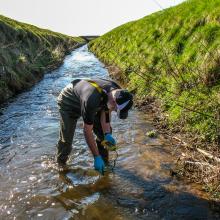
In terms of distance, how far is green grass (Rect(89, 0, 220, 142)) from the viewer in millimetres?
8545

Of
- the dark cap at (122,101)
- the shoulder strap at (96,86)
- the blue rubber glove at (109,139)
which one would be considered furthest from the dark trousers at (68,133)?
the dark cap at (122,101)

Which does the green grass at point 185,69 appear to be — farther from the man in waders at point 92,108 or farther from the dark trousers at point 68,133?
the dark trousers at point 68,133

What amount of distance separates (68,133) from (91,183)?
1.16 metres

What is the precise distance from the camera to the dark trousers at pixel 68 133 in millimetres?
7508

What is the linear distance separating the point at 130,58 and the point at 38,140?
31.3 feet

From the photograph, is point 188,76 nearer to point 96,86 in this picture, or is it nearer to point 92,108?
point 96,86

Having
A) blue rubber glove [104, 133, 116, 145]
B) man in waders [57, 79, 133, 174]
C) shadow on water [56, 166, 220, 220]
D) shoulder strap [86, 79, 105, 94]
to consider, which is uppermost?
shoulder strap [86, 79, 105, 94]

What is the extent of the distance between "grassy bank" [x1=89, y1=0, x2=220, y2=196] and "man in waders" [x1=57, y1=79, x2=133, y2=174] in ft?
3.87

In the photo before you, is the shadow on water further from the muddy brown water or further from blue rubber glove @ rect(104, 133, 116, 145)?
blue rubber glove @ rect(104, 133, 116, 145)

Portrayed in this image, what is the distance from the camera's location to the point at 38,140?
10.1 meters

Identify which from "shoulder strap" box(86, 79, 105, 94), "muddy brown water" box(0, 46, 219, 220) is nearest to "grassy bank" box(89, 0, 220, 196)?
"muddy brown water" box(0, 46, 219, 220)

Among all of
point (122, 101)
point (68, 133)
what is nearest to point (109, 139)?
point (68, 133)

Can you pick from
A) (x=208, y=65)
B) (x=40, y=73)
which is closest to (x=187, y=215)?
(x=208, y=65)

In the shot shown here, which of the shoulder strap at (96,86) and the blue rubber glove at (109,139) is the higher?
the shoulder strap at (96,86)
